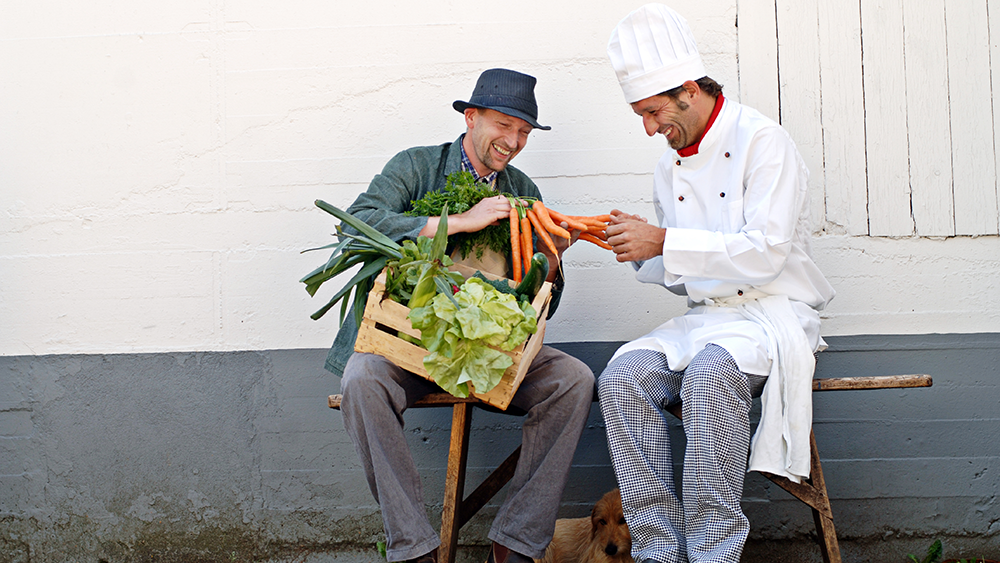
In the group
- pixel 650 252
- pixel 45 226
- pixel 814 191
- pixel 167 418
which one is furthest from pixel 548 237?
pixel 45 226

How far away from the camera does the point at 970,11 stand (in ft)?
11.2

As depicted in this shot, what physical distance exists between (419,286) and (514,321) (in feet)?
0.99

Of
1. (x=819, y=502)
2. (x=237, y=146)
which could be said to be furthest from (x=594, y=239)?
(x=237, y=146)

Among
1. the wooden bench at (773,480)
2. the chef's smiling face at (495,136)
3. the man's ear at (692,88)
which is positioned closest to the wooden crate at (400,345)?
the wooden bench at (773,480)

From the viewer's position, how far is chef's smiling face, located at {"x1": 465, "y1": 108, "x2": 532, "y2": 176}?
3133 mm

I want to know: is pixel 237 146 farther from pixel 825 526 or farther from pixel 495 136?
pixel 825 526

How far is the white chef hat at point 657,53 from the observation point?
2799 millimetres

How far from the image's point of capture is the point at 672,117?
288cm

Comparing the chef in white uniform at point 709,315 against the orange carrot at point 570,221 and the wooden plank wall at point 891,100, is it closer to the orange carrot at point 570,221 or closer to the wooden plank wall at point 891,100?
the orange carrot at point 570,221

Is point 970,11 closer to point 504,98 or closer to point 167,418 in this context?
point 504,98

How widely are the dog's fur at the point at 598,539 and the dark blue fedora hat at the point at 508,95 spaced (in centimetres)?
146

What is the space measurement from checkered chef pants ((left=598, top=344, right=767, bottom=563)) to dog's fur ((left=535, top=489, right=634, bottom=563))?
29cm

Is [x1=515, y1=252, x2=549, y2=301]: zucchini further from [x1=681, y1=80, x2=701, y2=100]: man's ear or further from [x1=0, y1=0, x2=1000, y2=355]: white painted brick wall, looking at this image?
[x1=0, y1=0, x2=1000, y2=355]: white painted brick wall

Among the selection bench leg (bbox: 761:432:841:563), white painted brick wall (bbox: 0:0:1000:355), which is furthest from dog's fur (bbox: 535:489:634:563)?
white painted brick wall (bbox: 0:0:1000:355)
